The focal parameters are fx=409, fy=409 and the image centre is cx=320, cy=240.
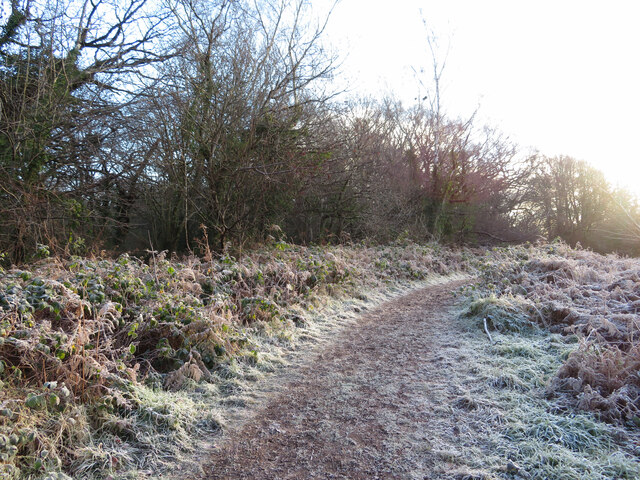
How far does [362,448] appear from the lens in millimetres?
3305

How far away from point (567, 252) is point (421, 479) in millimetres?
10134

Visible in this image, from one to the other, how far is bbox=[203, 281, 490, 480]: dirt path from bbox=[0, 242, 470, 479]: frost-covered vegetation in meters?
0.52

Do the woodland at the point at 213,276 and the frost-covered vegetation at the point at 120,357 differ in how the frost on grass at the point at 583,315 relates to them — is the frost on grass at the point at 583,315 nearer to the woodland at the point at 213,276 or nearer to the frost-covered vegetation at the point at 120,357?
the woodland at the point at 213,276

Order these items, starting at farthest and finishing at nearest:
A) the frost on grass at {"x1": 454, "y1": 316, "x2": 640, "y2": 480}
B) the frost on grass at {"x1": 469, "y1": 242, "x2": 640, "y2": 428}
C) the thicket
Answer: the thicket, the frost on grass at {"x1": 469, "y1": 242, "x2": 640, "y2": 428}, the frost on grass at {"x1": 454, "y1": 316, "x2": 640, "y2": 480}

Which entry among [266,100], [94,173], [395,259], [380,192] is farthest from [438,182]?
[94,173]

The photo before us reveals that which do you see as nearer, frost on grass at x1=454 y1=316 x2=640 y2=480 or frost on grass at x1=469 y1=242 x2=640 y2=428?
frost on grass at x1=454 y1=316 x2=640 y2=480

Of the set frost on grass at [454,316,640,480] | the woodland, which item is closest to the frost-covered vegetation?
the woodland

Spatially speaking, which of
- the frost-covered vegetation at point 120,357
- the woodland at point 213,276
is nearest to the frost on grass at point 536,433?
the woodland at point 213,276

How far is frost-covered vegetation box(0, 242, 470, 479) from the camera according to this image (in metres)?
2.95

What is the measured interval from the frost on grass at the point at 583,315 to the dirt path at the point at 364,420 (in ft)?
3.12

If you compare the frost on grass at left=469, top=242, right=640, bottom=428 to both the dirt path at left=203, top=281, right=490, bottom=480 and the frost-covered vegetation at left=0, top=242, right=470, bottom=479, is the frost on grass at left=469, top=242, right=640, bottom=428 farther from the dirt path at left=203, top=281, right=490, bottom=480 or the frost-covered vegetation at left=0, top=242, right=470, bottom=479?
the frost-covered vegetation at left=0, top=242, right=470, bottom=479

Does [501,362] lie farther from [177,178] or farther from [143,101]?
[143,101]

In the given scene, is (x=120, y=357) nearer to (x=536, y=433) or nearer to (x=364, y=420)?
(x=364, y=420)

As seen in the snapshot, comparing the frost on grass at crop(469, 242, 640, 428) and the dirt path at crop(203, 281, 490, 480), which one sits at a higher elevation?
the frost on grass at crop(469, 242, 640, 428)
